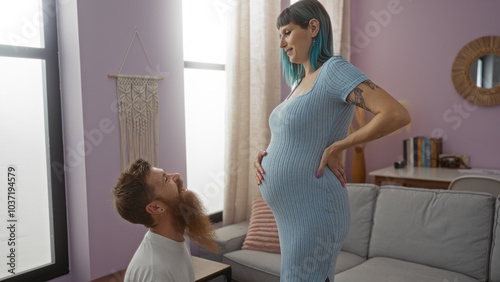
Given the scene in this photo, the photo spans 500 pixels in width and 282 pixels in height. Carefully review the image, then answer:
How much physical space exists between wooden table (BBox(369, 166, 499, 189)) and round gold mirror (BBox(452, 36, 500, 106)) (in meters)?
0.65

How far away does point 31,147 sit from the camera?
2.21 meters

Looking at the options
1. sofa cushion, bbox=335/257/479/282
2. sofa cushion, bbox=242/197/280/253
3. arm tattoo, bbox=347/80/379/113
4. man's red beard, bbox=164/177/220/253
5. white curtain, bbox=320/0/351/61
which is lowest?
sofa cushion, bbox=335/257/479/282

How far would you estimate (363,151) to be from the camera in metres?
4.02

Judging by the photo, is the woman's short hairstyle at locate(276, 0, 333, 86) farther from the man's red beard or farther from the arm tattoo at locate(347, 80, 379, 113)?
the man's red beard

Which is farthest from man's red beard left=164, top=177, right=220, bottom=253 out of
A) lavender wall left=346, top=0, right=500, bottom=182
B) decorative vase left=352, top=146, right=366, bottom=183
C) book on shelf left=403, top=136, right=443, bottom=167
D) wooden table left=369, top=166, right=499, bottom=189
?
lavender wall left=346, top=0, right=500, bottom=182

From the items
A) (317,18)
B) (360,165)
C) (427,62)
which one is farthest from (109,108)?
(427,62)

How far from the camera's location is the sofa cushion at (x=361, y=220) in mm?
2589

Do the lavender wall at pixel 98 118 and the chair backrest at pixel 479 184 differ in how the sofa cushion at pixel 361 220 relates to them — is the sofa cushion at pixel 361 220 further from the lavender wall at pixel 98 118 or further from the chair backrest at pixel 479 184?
the lavender wall at pixel 98 118

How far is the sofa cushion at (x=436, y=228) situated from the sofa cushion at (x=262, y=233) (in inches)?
22.9

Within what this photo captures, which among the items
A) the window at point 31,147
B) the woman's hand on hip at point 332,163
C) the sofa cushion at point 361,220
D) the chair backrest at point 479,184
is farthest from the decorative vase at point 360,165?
the woman's hand on hip at point 332,163

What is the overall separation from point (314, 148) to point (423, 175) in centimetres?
241

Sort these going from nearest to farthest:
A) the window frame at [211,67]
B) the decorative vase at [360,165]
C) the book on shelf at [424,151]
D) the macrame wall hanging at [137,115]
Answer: the macrame wall hanging at [137,115]
the window frame at [211,67]
the book on shelf at [424,151]
the decorative vase at [360,165]

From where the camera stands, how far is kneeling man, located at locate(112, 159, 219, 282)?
125 centimetres

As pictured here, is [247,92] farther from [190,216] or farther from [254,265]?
[190,216]
